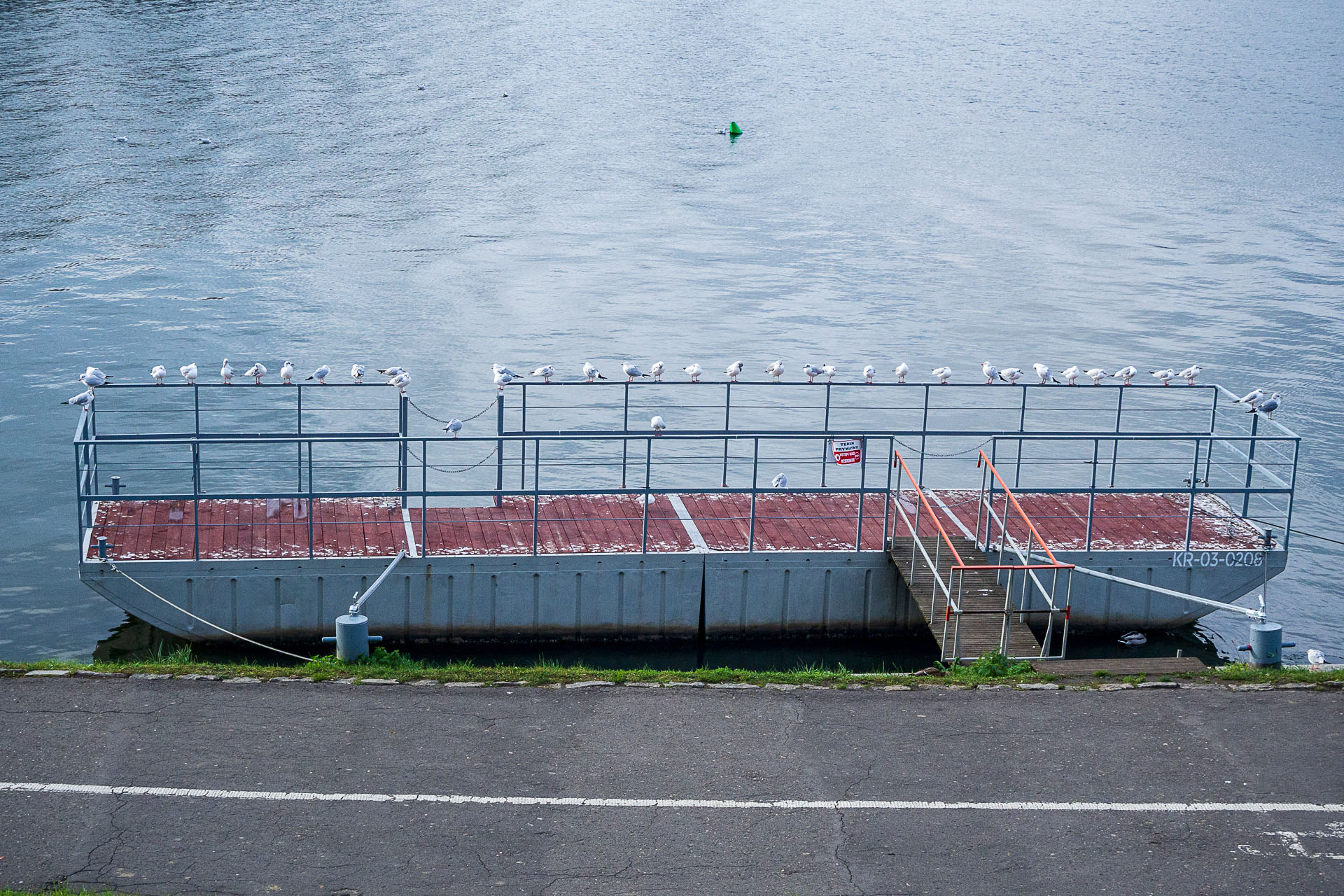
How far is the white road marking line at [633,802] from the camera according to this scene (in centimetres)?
1066

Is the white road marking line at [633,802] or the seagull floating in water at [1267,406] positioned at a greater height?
the seagull floating in water at [1267,406]

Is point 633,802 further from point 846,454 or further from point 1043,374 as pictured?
point 1043,374

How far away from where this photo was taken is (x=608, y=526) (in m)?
18.1

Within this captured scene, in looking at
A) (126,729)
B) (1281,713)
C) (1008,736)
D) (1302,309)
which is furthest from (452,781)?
(1302,309)

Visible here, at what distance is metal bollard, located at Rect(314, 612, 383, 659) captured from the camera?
44.8ft

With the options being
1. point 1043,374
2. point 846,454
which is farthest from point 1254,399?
point 846,454

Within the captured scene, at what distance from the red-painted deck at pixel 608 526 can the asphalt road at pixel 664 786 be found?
14.4 ft

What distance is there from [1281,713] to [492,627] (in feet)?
30.0

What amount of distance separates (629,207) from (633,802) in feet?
133

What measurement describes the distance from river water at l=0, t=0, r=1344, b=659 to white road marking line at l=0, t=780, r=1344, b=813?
8704mm

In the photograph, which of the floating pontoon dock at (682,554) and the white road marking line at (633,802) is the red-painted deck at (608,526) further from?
the white road marking line at (633,802)

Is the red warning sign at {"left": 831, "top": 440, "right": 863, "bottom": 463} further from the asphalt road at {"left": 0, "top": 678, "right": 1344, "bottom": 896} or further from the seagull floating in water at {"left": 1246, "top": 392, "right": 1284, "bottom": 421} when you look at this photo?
the seagull floating in water at {"left": 1246, "top": 392, "right": 1284, "bottom": 421}

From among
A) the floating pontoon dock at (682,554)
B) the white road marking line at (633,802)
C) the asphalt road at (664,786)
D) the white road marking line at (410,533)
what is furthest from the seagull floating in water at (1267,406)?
the white road marking line at (410,533)

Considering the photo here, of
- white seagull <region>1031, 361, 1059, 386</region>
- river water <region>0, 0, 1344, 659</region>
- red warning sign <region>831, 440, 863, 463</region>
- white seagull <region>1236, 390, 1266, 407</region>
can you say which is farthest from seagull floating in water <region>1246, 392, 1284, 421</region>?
red warning sign <region>831, 440, 863, 463</region>
